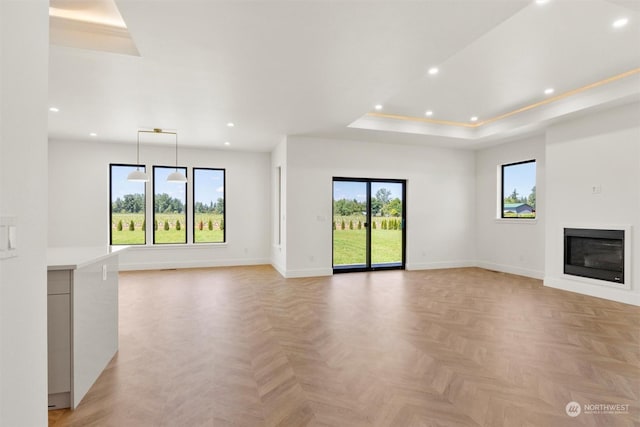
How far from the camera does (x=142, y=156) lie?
23.3 feet

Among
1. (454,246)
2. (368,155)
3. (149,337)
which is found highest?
(368,155)

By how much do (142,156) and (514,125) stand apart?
7833 millimetres

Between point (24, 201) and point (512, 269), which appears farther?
point (512, 269)

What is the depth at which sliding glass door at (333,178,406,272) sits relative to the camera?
6797mm

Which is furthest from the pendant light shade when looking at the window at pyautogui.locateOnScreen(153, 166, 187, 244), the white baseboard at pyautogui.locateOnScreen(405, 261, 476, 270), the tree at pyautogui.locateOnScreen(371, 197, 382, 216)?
the white baseboard at pyautogui.locateOnScreen(405, 261, 476, 270)

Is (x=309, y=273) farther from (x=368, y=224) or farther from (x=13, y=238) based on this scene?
(x=13, y=238)

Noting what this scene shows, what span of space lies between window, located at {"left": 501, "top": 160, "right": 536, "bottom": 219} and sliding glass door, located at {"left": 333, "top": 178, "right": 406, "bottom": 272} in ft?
7.55

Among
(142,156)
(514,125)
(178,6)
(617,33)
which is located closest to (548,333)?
(617,33)

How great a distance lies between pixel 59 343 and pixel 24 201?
4.95 feet

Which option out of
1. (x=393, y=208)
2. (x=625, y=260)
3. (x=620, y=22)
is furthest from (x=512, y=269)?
(x=620, y=22)

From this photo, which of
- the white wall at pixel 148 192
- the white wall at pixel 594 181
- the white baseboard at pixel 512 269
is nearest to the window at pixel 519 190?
the white wall at pixel 594 181

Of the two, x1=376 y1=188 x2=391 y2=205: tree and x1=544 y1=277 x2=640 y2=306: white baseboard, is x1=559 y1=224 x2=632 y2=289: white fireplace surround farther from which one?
x1=376 y1=188 x2=391 y2=205: tree

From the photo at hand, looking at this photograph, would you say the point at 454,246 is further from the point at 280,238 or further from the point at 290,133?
the point at 290,133

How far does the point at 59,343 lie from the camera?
6.75 ft
